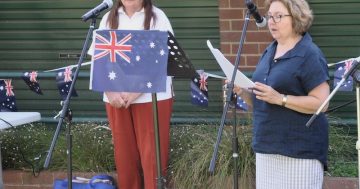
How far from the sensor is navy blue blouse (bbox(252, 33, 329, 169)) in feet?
13.5

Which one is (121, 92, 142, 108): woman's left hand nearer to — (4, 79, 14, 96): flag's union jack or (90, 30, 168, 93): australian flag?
(90, 30, 168, 93): australian flag

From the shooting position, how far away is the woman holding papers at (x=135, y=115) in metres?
5.26

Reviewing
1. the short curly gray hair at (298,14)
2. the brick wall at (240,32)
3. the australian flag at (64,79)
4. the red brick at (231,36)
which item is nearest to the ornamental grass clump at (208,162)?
the brick wall at (240,32)

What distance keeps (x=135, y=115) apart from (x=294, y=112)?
61.9 inches

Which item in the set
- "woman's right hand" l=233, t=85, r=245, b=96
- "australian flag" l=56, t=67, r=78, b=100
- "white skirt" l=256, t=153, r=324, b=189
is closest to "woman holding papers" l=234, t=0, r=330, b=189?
"white skirt" l=256, t=153, r=324, b=189

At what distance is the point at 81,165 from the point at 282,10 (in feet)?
9.09

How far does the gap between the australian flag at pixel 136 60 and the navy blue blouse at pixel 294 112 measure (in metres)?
0.63

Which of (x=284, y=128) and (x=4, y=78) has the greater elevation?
(x=4, y=78)

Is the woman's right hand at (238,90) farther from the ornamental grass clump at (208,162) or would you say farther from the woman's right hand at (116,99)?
the ornamental grass clump at (208,162)

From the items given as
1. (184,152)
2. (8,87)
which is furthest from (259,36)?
(8,87)

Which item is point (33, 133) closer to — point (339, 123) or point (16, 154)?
point (16, 154)

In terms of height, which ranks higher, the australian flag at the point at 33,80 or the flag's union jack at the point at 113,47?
the flag's union jack at the point at 113,47

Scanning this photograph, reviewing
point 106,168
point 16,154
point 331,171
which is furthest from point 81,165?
point 331,171

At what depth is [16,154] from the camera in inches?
255
